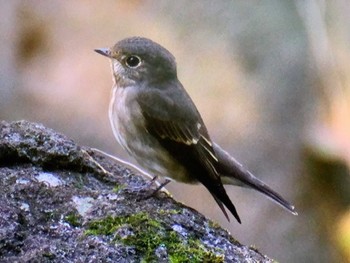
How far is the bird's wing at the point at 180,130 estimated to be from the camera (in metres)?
5.36

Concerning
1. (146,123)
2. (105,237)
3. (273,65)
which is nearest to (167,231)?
(105,237)

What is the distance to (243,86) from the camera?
396 inches

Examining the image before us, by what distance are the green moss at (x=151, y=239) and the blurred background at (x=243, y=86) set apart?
15.2 feet

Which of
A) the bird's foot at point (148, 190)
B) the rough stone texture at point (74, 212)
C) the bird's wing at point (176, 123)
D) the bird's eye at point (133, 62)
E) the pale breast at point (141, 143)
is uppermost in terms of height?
the bird's eye at point (133, 62)

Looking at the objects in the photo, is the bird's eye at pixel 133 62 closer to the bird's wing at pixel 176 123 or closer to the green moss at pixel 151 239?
the bird's wing at pixel 176 123

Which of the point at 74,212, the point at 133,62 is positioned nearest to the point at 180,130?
the point at 133,62

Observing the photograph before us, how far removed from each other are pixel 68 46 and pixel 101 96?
3.04ft

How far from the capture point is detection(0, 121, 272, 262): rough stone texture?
4.13 meters

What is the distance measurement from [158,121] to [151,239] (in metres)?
1.25

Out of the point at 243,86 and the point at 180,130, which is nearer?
→ the point at 180,130

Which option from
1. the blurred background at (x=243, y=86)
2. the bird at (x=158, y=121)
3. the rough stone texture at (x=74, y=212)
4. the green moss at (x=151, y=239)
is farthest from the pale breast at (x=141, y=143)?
the blurred background at (x=243, y=86)

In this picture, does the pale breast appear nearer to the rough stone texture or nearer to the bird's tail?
the rough stone texture

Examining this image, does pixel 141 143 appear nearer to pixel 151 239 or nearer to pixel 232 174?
pixel 232 174

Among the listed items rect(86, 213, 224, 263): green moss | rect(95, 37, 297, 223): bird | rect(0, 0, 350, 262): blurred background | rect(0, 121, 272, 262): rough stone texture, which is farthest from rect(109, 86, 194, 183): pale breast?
rect(0, 0, 350, 262): blurred background
